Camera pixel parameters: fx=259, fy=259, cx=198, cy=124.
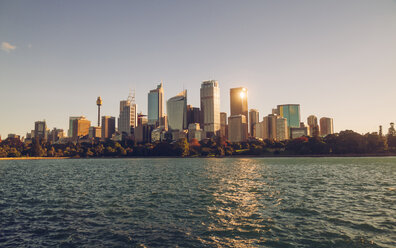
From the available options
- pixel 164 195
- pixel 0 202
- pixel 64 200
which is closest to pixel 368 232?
pixel 164 195

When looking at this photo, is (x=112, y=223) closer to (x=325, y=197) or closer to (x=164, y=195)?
(x=164, y=195)

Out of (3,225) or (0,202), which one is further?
(0,202)

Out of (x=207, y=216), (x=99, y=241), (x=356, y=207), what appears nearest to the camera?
(x=99, y=241)

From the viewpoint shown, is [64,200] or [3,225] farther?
[64,200]

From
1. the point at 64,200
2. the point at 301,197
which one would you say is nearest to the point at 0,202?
the point at 64,200

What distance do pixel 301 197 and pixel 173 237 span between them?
2562 centimetres

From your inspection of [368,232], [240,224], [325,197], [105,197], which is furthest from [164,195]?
[368,232]

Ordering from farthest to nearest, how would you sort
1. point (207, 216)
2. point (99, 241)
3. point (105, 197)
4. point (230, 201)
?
point (105, 197)
point (230, 201)
point (207, 216)
point (99, 241)

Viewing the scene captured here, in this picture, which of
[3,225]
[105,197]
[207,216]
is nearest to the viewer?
[3,225]

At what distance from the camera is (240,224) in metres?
26.9

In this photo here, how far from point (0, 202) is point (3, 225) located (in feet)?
51.4

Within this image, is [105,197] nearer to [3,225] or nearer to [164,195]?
[164,195]

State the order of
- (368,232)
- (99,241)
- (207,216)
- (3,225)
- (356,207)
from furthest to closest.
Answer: (356,207) → (207,216) → (3,225) → (368,232) → (99,241)

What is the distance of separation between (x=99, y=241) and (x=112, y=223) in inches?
209
